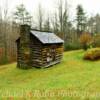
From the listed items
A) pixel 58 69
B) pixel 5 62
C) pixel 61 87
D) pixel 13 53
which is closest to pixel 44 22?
pixel 13 53

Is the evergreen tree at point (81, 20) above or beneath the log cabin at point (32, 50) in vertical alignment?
above

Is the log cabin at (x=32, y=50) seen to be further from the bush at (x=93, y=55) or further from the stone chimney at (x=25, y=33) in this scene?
the bush at (x=93, y=55)

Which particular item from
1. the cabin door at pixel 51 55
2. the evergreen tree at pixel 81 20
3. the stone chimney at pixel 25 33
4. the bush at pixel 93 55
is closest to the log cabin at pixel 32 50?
the stone chimney at pixel 25 33

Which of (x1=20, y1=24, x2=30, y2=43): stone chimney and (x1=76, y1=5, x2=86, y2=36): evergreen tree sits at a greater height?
(x1=76, y1=5, x2=86, y2=36): evergreen tree

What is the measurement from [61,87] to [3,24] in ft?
104

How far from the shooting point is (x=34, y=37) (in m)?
21.2

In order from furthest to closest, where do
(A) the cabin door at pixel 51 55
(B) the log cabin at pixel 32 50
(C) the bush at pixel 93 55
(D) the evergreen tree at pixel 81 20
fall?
1. (D) the evergreen tree at pixel 81 20
2. (C) the bush at pixel 93 55
3. (A) the cabin door at pixel 51 55
4. (B) the log cabin at pixel 32 50

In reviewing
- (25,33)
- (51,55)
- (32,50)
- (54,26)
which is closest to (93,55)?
(51,55)

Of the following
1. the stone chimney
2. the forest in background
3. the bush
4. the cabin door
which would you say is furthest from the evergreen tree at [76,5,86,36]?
the stone chimney

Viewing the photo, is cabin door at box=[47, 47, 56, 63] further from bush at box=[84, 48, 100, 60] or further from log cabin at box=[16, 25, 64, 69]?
bush at box=[84, 48, 100, 60]

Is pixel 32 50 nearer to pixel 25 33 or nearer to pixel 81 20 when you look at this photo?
pixel 25 33

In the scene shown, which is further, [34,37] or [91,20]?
[91,20]

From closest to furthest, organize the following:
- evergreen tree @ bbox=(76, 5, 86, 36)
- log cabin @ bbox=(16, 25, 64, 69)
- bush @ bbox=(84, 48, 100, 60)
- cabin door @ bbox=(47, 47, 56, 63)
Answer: log cabin @ bbox=(16, 25, 64, 69), cabin door @ bbox=(47, 47, 56, 63), bush @ bbox=(84, 48, 100, 60), evergreen tree @ bbox=(76, 5, 86, 36)

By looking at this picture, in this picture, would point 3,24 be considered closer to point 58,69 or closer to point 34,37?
point 34,37
